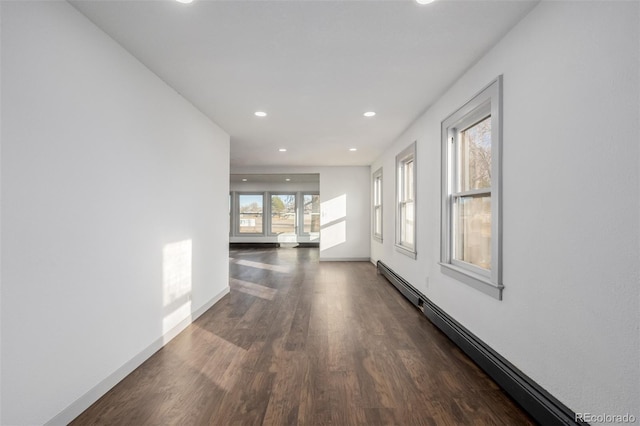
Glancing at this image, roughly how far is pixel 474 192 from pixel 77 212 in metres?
2.85

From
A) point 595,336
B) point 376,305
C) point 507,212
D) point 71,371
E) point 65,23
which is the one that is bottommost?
point 376,305

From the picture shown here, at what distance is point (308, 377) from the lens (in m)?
2.34

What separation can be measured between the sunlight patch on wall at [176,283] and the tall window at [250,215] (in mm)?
9545

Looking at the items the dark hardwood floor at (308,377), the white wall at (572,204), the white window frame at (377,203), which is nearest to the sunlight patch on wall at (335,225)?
the white window frame at (377,203)

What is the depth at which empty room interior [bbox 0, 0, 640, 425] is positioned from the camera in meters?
1.53

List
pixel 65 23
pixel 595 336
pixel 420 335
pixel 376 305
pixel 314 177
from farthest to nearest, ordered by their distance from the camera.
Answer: pixel 314 177, pixel 376 305, pixel 420 335, pixel 65 23, pixel 595 336

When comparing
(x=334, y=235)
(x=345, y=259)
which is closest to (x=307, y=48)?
(x=334, y=235)

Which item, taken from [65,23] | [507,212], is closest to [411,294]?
[507,212]

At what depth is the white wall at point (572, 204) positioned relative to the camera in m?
1.38

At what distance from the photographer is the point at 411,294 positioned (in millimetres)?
4258

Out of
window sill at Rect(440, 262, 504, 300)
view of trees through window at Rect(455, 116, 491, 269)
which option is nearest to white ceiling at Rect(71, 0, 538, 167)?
view of trees through window at Rect(455, 116, 491, 269)

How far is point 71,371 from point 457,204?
126 inches

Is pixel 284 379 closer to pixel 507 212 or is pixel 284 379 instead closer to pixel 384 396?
pixel 384 396

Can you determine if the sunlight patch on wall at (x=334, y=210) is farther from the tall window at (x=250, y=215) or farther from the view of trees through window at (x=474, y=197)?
the tall window at (x=250, y=215)
